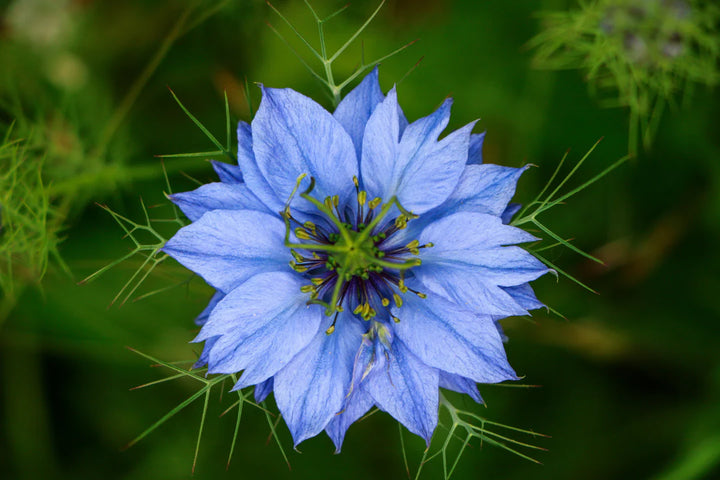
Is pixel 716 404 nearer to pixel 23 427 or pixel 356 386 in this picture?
pixel 356 386

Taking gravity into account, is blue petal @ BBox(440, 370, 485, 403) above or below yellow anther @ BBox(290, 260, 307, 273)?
below

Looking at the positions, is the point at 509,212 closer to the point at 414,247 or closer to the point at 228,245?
the point at 414,247

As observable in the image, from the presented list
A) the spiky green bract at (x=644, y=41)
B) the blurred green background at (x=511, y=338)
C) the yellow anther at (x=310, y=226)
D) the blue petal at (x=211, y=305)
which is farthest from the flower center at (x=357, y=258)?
the blurred green background at (x=511, y=338)

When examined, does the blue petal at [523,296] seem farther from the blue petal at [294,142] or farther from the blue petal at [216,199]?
the blue petal at [216,199]

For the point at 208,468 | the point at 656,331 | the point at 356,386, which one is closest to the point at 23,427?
the point at 208,468

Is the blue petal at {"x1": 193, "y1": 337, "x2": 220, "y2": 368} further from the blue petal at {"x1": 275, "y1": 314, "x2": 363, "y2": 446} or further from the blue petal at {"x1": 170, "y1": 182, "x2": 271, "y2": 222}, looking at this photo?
the blue petal at {"x1": 170, "y1": 182, "x2": 271, "y2": 222}

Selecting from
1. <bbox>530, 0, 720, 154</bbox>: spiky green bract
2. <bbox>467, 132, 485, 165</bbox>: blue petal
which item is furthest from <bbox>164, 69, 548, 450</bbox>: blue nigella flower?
<bbox>530, 0, 720, 154</bbox>: spiky green bract

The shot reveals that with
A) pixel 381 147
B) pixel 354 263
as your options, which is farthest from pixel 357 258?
pixel 381 147

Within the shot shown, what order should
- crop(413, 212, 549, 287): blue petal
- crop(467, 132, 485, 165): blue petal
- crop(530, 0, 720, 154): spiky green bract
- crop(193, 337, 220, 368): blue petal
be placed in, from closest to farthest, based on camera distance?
1. crop(413, 212, 549, 287): blue petal
2. crop(193, 337, 220, 368): blue petal
3. crop(467, 132, 485, 165): blue petal
4. crop(530, 0, 720, 154): spiky green bract
